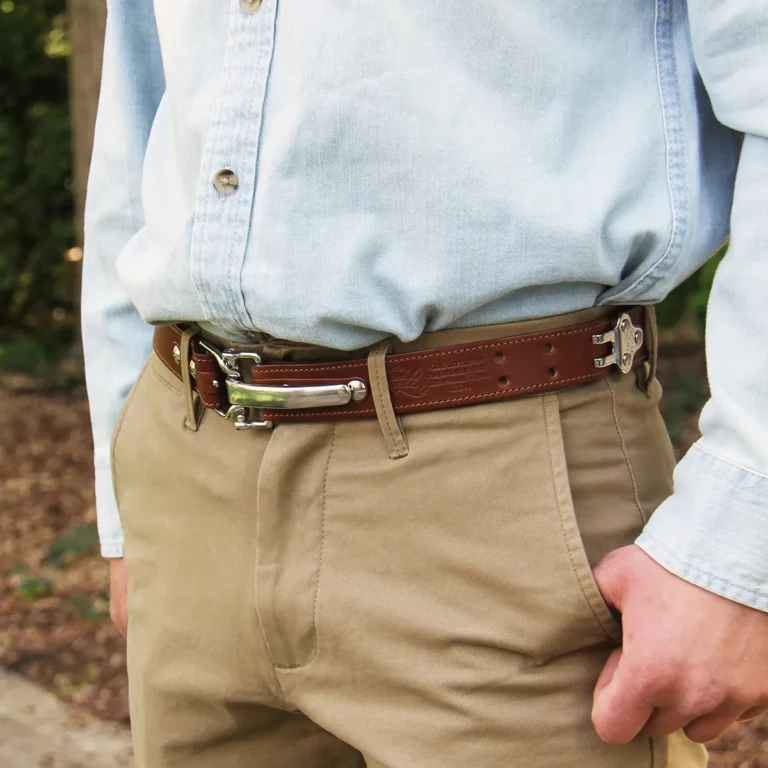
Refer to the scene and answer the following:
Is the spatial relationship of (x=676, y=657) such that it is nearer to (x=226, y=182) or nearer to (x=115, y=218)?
(x=226, y=182)

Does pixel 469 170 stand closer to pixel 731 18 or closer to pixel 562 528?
pixel 731 18

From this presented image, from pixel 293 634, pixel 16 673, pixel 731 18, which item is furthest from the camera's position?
pixel 16 673

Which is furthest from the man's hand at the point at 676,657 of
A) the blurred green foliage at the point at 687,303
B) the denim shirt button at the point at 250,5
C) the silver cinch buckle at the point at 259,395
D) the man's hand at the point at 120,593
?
the blurred green foliage at the point at 687,303

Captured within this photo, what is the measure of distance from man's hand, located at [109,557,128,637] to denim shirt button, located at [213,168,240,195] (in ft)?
2.37

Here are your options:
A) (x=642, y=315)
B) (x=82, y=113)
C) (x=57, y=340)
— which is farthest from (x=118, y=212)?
(x=57, y=340)

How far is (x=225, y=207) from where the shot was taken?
114cm

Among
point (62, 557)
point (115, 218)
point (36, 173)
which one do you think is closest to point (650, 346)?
point (115, 218)

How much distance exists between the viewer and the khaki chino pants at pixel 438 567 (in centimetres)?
110

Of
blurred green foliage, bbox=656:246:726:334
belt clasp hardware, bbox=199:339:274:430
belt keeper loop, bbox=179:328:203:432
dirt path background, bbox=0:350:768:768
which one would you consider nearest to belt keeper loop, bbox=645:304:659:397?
belt clasp hardware, bbox=199:339:274:430

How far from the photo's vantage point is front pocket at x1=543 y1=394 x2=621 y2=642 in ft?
3.50

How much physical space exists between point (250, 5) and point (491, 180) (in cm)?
35

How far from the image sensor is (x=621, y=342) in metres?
1.16

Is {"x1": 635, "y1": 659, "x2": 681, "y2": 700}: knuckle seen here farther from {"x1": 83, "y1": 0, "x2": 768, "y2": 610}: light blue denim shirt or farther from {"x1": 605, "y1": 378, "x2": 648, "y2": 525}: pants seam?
{"x1": 605, "y1": 378, "x2": 648, "y2": 525}: pants seam

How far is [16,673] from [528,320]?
9.38 ft
